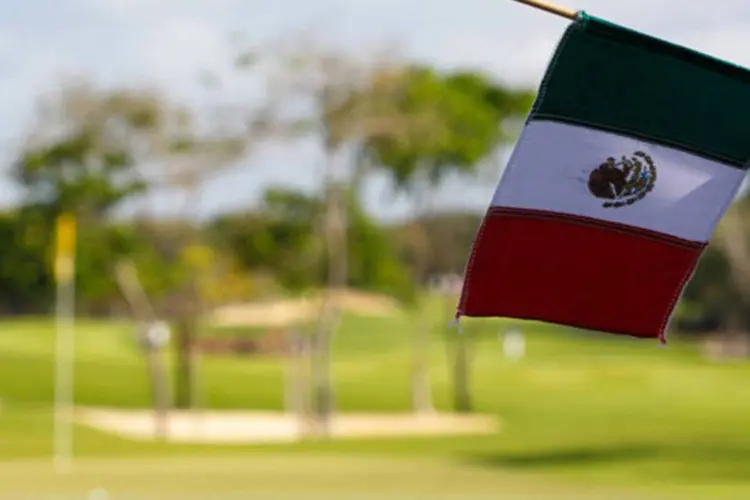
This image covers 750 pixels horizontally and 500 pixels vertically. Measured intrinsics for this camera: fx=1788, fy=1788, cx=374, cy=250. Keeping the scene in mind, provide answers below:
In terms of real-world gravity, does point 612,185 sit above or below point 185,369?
below

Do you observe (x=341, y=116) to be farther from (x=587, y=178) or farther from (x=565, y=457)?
(x=587, y=178)

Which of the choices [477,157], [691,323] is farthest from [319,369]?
[691,323]

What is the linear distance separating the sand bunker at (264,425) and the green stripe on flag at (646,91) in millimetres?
35397

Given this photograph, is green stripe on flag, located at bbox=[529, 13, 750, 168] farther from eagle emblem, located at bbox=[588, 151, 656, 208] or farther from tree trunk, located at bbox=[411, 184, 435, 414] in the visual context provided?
tree trunk, located at bbox=[411, 184, 435, 414]

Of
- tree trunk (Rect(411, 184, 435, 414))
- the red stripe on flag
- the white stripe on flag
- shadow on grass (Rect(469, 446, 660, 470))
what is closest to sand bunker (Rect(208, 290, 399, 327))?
tree trunk (Rect(411, 184, 435, 414))

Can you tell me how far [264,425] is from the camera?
46.0 meters

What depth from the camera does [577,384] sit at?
59.9 metres

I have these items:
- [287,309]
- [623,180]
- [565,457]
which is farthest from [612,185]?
[287,309]

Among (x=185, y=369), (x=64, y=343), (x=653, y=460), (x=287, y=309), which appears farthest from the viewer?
(x=287, y=309)

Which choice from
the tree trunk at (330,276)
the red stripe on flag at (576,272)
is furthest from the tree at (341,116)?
the red stripe on flag at (576,272)

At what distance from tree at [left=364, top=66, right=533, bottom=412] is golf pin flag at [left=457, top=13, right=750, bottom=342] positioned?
1457 inches

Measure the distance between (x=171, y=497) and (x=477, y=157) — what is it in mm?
26385

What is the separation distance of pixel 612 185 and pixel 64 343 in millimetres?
48179

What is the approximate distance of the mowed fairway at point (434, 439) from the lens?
944 inches
